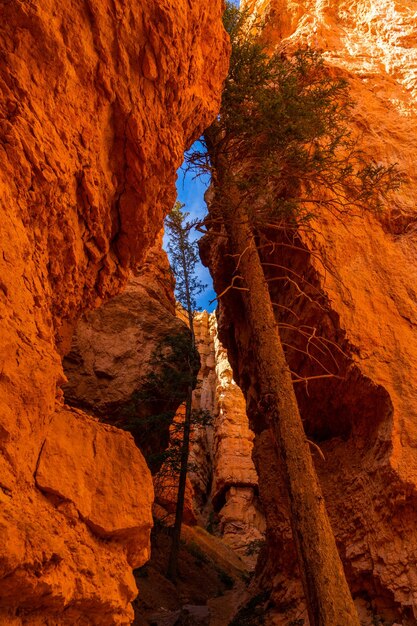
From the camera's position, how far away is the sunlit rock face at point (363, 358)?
26.4 ft

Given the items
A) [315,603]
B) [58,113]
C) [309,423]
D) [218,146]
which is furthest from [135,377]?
[58,113]

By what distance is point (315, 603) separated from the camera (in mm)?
6133

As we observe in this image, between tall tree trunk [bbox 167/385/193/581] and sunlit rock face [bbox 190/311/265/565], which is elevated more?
sunlit rock face [bbox 190/311/265/565]

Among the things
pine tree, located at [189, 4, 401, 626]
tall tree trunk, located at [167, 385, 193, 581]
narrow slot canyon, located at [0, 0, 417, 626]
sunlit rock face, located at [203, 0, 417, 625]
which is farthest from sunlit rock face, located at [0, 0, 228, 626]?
tall tree trunk, located at [167, 385, 193, 581]

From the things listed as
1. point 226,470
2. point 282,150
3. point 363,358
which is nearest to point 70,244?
point 363,358

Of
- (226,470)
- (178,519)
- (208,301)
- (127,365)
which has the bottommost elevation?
(178,519)

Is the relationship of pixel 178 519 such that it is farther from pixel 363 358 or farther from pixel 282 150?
pixel 282 150

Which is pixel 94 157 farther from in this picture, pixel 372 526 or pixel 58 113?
pixel 372 526

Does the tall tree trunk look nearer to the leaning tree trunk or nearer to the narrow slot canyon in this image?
the narrow slot canyon

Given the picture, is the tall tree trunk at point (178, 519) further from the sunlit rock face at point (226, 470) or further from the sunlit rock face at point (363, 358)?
the sunlit rock face at point (226, 470)

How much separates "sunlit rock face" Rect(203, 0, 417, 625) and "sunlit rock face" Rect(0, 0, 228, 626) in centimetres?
425

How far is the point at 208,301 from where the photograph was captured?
342 inches

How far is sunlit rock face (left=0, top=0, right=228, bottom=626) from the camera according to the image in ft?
11.3

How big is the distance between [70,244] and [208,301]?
12.9 feet
